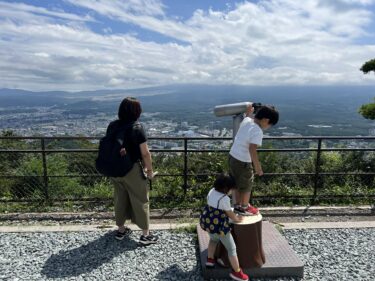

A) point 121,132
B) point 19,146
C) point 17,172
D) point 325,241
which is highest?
point 121,132

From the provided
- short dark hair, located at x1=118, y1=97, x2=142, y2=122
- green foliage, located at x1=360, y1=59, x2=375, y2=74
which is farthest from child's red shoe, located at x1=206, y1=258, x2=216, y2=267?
green foliage, located at x1=360, y1=59, x2=375, y2=74

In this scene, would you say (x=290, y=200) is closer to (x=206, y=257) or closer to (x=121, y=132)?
(x=206, y=257)

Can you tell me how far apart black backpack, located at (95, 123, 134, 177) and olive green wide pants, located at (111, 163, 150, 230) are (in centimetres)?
13

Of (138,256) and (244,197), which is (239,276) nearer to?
(244,197)

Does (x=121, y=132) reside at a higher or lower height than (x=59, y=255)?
higher

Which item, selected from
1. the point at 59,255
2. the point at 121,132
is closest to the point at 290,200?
the point at 121,132

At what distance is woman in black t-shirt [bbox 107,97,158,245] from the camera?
356 cm

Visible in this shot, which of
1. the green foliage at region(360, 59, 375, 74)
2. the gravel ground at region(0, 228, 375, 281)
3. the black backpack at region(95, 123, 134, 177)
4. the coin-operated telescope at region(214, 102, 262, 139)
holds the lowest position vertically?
the gravel ground at region(0, 228, 375, 281)

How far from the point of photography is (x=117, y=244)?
390 centimetres

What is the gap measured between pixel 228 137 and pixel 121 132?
2094mm

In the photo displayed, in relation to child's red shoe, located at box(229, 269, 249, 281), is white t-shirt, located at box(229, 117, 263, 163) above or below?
above

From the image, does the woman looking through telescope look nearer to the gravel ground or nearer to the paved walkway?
the gravel ground

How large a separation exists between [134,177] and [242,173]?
1181mm

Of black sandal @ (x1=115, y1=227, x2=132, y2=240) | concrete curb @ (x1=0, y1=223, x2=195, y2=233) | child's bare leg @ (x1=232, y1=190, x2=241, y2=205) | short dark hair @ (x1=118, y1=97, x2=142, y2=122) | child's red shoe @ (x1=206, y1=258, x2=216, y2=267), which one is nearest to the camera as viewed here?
child's red shoe @ (x1=206, y1=258, x2=216, y2=267)
